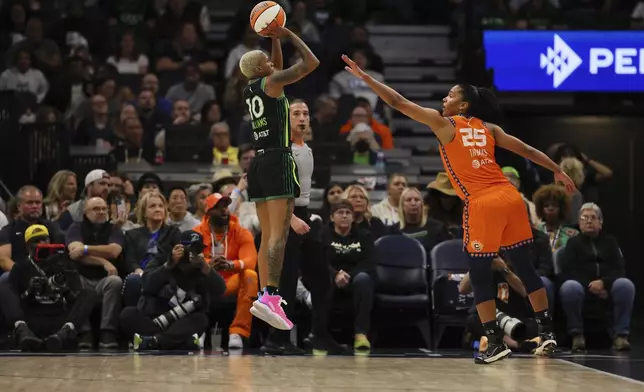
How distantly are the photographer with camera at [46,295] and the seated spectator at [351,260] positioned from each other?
2.09m

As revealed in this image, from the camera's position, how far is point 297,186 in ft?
27.2

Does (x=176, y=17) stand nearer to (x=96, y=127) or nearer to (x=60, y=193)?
(x=96, y=127)

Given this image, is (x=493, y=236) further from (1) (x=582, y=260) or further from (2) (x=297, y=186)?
(1) (x=582, y=260)

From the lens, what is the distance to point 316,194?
12516 mm

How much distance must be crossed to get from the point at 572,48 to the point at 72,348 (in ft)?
25.1

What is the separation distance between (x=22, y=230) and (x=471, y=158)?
449 cm

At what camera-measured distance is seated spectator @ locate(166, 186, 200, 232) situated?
36.1 ft

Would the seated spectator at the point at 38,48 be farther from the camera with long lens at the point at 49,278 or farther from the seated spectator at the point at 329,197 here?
the camera with long lens at the point at 49,278

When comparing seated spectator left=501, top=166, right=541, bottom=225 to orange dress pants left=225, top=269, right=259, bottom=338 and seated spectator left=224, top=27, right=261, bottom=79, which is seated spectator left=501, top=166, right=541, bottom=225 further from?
seated spectator left=224, top=27, right=261, bottom=79

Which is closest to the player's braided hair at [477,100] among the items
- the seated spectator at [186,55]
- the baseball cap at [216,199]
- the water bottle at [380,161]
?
the baseball cap at [216,199]

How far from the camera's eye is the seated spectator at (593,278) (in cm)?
1034

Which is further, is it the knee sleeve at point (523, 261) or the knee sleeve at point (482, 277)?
the knee sleeve at point (523, 261)

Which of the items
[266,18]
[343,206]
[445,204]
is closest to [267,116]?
[266,18]

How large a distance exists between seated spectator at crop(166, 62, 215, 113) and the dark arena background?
3 centimetres
